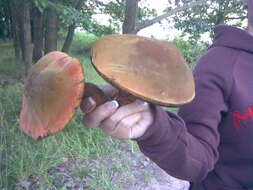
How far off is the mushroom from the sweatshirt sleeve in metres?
0.10

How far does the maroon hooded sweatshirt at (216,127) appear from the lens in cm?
93

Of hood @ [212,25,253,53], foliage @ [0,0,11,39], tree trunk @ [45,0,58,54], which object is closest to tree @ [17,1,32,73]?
tree trunk @ [45,0,58,54]

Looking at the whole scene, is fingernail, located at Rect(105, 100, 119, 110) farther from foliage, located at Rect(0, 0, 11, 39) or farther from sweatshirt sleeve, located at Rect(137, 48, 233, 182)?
foliage, located at Rect(0, 0, 11, 39)

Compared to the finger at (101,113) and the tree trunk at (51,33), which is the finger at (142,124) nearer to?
the finger at (101,113)

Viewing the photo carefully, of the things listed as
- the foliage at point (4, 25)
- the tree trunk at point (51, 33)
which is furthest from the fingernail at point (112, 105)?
the foliage at point (4, 25)

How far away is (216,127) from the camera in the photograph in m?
1.07

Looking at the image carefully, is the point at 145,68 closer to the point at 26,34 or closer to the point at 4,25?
the point at 26,34

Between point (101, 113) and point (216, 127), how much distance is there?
0.44m

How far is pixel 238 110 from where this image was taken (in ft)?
3.71

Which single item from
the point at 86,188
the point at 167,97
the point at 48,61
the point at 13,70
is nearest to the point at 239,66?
the point at 167,97

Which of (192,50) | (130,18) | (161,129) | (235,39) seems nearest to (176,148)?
(161,129)

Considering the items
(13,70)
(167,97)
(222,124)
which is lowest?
(13,70)

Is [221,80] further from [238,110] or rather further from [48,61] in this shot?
[48,61]

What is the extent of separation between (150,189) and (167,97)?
263cm
